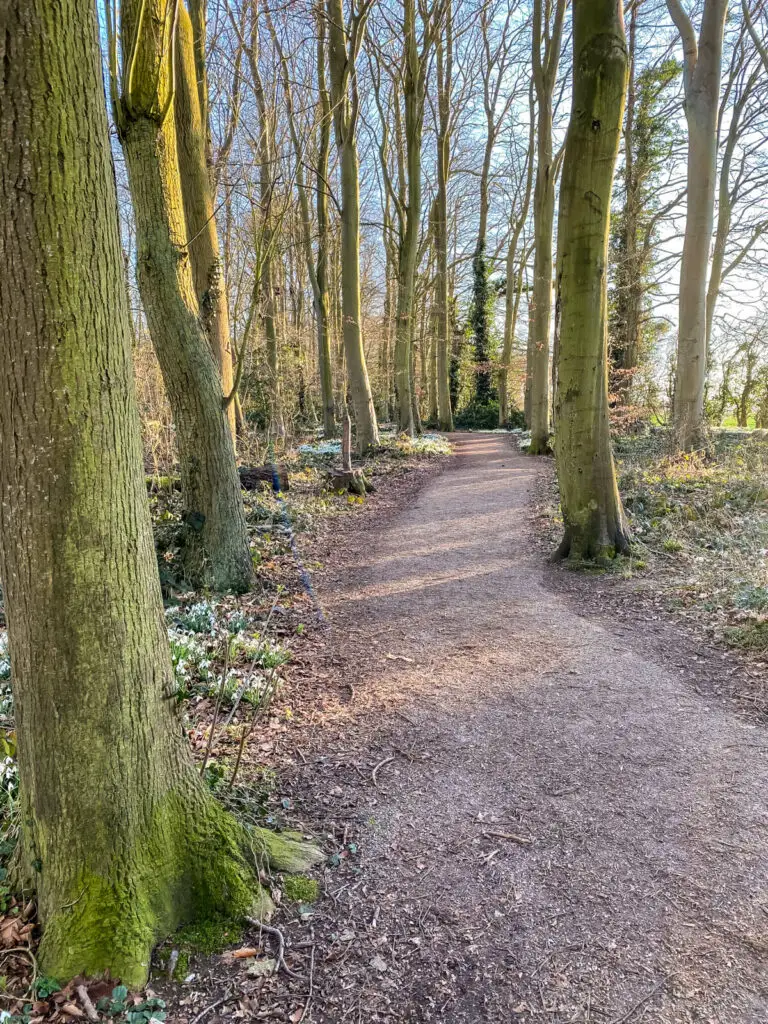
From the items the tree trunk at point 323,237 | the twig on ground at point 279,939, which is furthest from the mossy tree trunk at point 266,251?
the twig on ground at point 279,939

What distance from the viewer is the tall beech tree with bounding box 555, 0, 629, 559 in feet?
18.8

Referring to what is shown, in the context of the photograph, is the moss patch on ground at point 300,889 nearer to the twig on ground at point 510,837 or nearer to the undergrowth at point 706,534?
the twig on ground at point 510,837

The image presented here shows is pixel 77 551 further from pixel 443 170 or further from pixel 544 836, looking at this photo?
pixel 443 170

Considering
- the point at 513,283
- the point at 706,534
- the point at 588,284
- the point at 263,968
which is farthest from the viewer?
the point at 513,283

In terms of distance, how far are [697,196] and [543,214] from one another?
15.7ft

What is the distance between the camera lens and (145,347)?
1116 centimetres

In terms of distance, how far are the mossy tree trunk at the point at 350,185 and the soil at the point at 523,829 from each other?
9.34 m

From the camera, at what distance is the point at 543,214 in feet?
47.5

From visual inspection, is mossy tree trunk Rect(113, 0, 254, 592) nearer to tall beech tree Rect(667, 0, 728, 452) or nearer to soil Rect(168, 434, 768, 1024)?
soil Rect(168, 434, 768, 1024)

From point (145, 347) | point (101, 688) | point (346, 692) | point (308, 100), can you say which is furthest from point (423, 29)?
point (101, 688)

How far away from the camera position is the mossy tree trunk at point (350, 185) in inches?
440

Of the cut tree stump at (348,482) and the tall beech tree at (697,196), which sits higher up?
the tall beech tree at (697,196)

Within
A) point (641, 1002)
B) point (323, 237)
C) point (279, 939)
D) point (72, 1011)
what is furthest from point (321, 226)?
point (641, 1002)

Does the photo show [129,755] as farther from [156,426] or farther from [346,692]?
[156,426]
